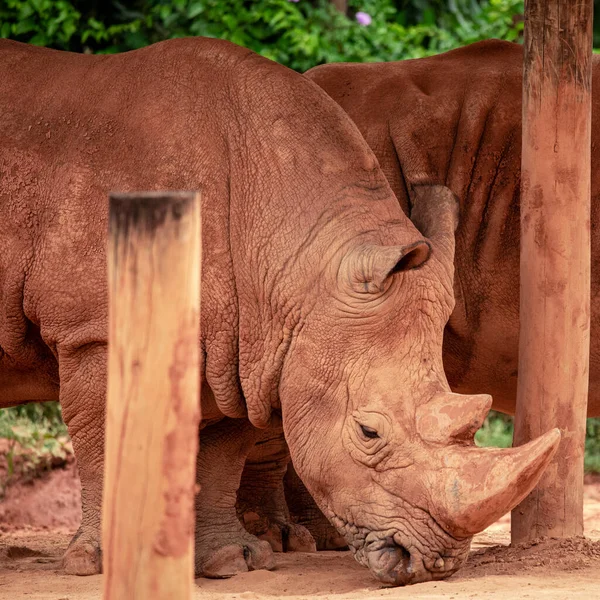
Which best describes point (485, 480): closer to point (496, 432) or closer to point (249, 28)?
point (496, 432)

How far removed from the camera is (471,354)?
7.18m

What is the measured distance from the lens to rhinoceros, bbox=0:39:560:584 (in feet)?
18.8

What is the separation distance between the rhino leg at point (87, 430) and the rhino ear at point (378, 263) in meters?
1.24

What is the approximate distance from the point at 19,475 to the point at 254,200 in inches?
150

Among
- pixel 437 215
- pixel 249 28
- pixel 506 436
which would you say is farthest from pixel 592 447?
pixel 437 215

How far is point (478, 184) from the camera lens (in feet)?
23.5

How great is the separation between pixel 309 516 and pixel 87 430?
1.96 m

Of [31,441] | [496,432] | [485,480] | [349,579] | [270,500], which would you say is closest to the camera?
[485,480]

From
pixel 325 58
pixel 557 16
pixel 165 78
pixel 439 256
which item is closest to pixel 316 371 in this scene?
pixel 439 256

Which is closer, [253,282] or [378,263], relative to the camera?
[378,263]

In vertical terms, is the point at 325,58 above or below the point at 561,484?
above

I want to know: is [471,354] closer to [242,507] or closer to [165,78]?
[242,507]

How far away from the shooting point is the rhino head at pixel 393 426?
18.0ft

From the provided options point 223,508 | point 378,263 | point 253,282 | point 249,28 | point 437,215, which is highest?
point 249,28
